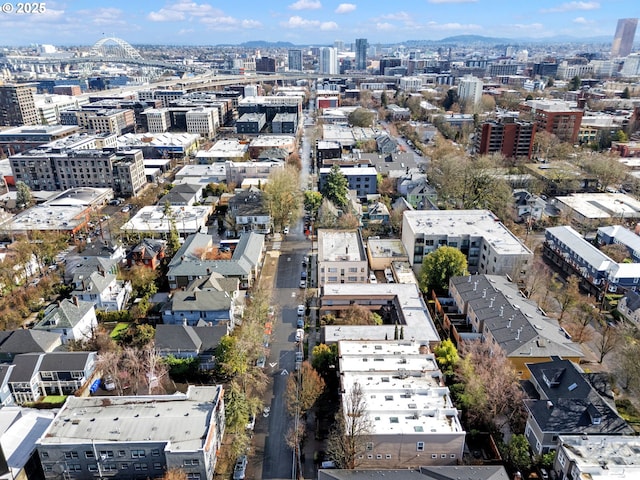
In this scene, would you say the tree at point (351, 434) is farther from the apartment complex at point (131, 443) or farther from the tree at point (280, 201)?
the tree at point (280, 201)

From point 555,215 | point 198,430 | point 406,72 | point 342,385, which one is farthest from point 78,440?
point 406,72

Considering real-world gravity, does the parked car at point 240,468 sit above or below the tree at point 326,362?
below

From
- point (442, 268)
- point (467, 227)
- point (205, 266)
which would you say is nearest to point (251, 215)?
point (205, 266)

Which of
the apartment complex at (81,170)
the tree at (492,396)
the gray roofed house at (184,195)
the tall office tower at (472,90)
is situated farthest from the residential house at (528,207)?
the tall office tower at (472,90)

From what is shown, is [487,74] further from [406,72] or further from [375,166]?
[375,166]

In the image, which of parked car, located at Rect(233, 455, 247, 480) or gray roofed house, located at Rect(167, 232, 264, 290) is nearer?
parked car, located at Rect(233, 455, 247, 480)

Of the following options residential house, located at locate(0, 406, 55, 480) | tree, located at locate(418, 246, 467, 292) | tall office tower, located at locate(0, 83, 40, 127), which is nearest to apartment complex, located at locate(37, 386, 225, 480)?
residential house, located at locate(0, 406, 55, 480)

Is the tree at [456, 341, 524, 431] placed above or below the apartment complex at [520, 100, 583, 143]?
below

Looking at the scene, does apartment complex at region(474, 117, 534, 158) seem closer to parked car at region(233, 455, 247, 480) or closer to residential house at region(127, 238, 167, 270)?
residential house at region(127, 238, 167, 270)
